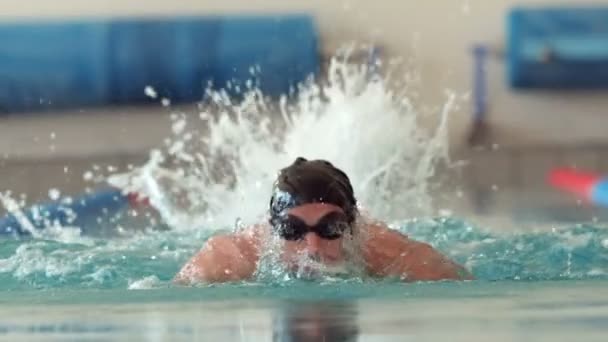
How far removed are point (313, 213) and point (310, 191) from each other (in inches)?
2.7

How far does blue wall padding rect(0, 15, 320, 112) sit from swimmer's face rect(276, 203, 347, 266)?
361cm

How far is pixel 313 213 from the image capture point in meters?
2.15

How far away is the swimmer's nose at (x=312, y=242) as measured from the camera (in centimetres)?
210

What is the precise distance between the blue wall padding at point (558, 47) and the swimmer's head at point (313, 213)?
370 centimetres

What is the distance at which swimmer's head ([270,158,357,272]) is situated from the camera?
2119 millimetres

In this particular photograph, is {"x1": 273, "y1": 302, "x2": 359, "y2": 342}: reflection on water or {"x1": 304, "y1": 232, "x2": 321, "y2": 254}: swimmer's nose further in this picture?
{"x1": 304, "y1": 232, "x2": 321, "y2": 254}: swimmer's nose

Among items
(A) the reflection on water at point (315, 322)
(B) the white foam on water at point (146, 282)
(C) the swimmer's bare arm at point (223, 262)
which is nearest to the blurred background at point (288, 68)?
(B) the white foam on water at point (146, 282)

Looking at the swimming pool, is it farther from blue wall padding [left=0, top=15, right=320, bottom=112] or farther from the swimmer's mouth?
blue wall padding [left=0, top=15, right=320, bottom=112]

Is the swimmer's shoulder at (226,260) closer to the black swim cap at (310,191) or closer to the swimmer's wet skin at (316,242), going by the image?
the swimmer's wet skin at (316,242)

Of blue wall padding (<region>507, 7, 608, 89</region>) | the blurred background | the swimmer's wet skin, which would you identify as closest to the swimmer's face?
the swimmer's wet skin

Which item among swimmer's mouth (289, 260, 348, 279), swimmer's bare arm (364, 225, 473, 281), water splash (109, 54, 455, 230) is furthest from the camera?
water splash (109, 54, 455, 230)

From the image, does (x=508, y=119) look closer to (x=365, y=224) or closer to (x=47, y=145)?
(x=47, y=145)

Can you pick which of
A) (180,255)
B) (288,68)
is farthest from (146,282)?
Answer: (288,68)

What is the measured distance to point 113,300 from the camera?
1.61 m
